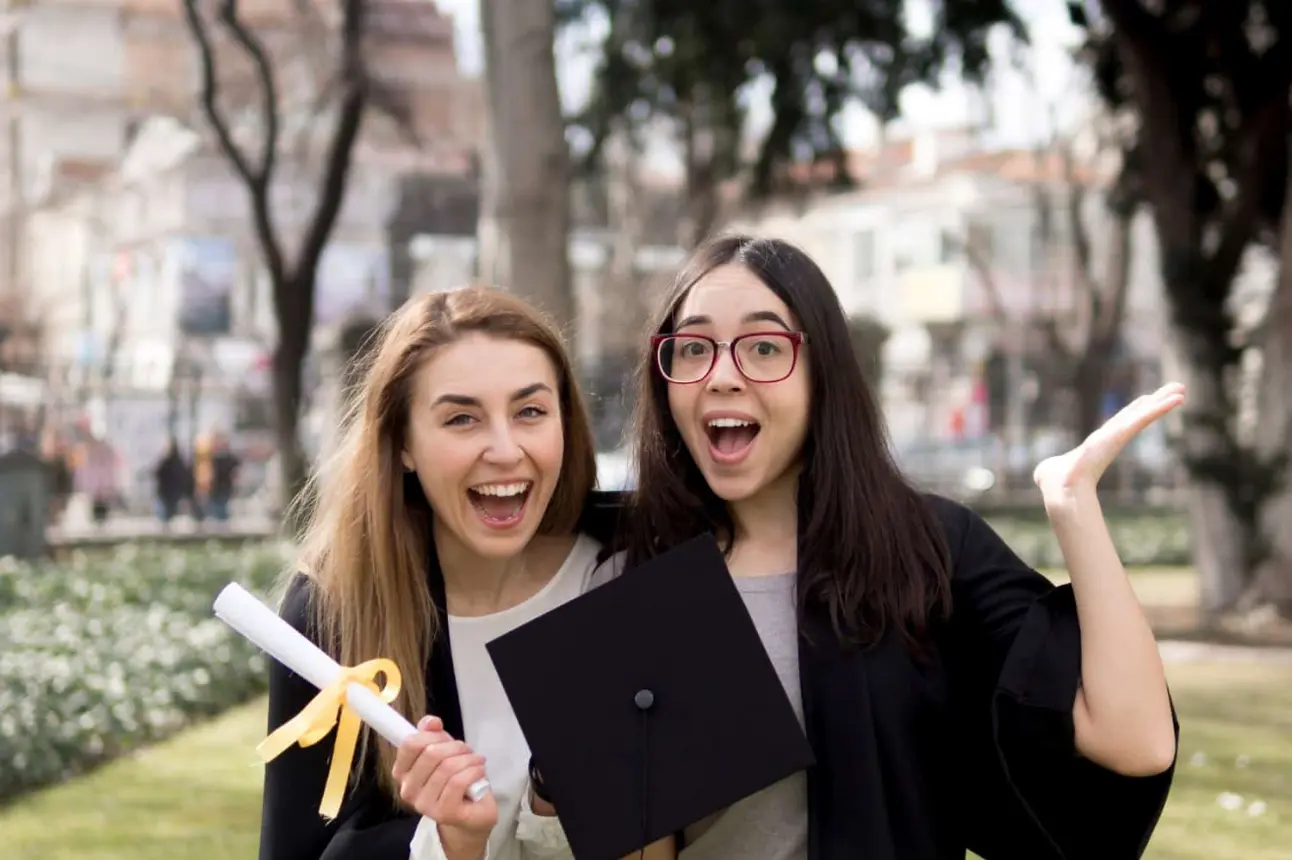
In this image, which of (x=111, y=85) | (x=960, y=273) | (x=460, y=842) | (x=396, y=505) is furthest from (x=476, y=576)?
(x=111, y=85)

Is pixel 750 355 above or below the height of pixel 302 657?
above

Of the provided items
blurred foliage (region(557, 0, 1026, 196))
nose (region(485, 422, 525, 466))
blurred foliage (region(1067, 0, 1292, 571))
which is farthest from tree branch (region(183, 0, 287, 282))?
nose (region(485, 422, 525, 466))

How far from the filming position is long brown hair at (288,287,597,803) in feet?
8.67

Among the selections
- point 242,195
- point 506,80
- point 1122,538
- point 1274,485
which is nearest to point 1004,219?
point 242,195

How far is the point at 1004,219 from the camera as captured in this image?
4262 cm

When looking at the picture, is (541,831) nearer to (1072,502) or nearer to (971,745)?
(971,745)

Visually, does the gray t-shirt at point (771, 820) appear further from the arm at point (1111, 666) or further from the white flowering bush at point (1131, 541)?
the white flowering bush at point (1131, 541)

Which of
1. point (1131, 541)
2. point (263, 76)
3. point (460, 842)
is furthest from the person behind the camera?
point (1131, 541)

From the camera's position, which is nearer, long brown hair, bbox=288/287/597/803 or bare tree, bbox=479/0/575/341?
long brown hair, bbox=288/287/597/803

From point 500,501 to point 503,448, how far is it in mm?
113

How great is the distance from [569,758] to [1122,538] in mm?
16338

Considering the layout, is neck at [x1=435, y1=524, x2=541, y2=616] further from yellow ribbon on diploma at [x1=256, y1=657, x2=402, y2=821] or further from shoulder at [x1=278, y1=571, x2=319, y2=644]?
yellow ribbon on diploma at [x1=256, y1=657, x2=402, y2=821]

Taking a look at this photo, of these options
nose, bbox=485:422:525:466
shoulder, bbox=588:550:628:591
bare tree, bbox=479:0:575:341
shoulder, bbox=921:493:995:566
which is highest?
bare tree, bbox=479:0:575:341

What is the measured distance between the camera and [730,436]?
2611mm
